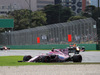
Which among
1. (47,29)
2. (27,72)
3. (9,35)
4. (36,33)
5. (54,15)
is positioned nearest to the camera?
(27,72)

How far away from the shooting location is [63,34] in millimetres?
49562

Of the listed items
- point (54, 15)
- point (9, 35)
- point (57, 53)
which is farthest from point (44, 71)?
point (54, 15)

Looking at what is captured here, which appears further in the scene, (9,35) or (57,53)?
(9,35)

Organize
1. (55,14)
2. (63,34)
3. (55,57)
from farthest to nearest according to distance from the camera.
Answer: (55,14)
(63,34)
(55,57)

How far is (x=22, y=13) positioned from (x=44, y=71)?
356ft

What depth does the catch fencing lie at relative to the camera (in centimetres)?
4506

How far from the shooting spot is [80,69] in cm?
1382

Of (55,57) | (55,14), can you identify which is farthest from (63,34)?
(55,14)

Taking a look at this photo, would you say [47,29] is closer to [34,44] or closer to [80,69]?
[34,44]

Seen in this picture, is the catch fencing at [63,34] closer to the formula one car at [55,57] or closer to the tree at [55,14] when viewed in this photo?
the formula one car at [55,57]

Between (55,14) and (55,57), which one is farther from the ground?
(55,57)

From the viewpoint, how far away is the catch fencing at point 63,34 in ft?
148

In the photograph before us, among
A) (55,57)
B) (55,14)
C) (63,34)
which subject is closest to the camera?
(55,57)

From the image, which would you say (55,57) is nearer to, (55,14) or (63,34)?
(63,34)
